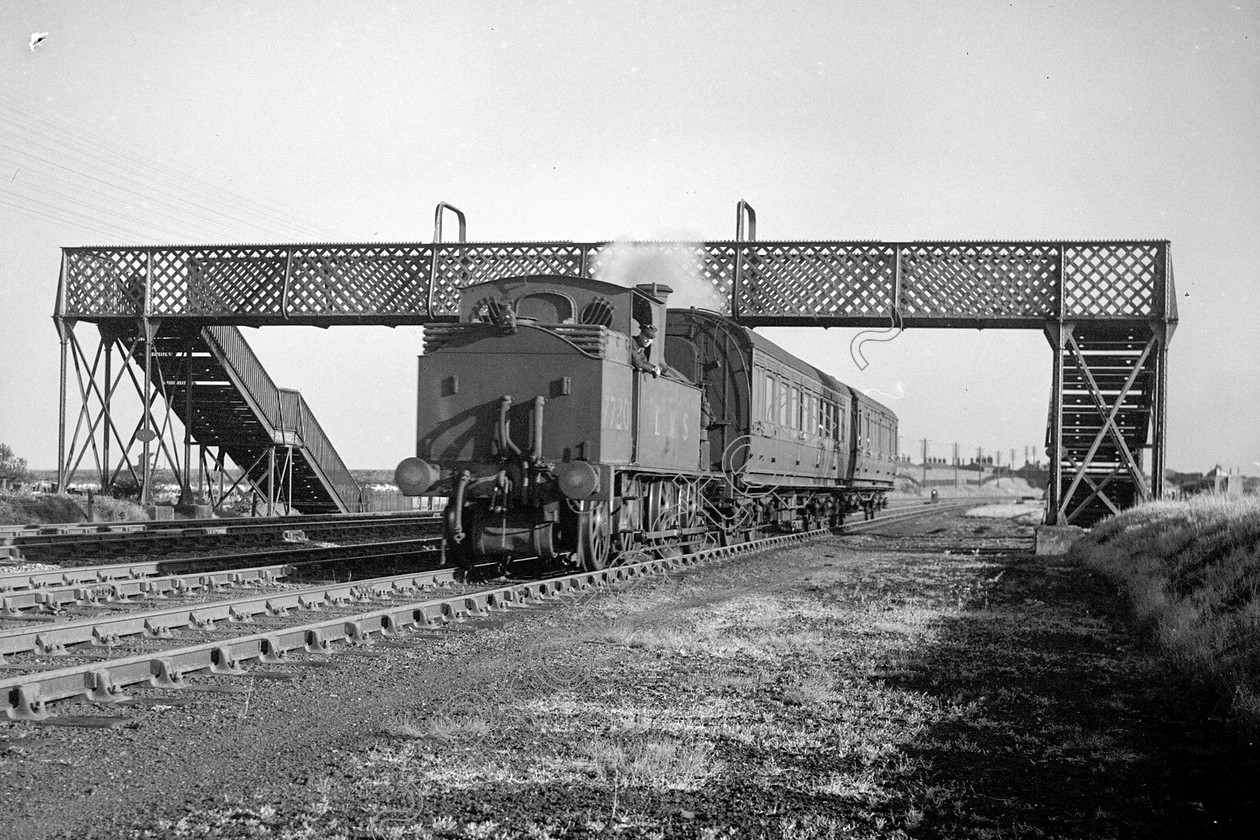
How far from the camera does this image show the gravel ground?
439cm

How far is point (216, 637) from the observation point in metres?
8.32

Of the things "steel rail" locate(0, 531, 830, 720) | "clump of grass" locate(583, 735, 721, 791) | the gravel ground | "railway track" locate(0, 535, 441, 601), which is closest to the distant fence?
"railway track" locate(0, 535, 441, 601)

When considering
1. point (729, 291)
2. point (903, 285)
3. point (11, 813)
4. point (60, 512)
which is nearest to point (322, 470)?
point (60, 512)

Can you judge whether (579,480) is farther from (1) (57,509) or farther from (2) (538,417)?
(1) (57,509)

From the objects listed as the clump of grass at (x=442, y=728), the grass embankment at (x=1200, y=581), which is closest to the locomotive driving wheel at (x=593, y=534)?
the grass embankment at (x=1200, y=581)

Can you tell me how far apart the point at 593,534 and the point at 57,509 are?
16.2m

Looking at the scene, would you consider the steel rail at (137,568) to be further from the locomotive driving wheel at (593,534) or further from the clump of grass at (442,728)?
the clump of grass at (442,728)

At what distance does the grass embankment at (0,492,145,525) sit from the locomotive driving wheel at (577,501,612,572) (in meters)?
14.8

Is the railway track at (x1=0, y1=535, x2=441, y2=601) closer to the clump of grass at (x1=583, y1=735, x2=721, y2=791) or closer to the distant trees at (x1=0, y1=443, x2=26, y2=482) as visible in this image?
the clump of grass at (x1=583, y1=735, x2=721, y2=791)

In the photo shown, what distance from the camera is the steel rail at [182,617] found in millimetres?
7703

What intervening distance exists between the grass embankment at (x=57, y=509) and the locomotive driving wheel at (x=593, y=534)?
584 inches

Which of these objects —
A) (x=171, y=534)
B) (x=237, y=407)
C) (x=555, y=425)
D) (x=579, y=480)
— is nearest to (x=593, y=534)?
(x=579, y=480)

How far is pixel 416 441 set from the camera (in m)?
12.4

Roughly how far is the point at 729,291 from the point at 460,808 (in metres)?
16.4
